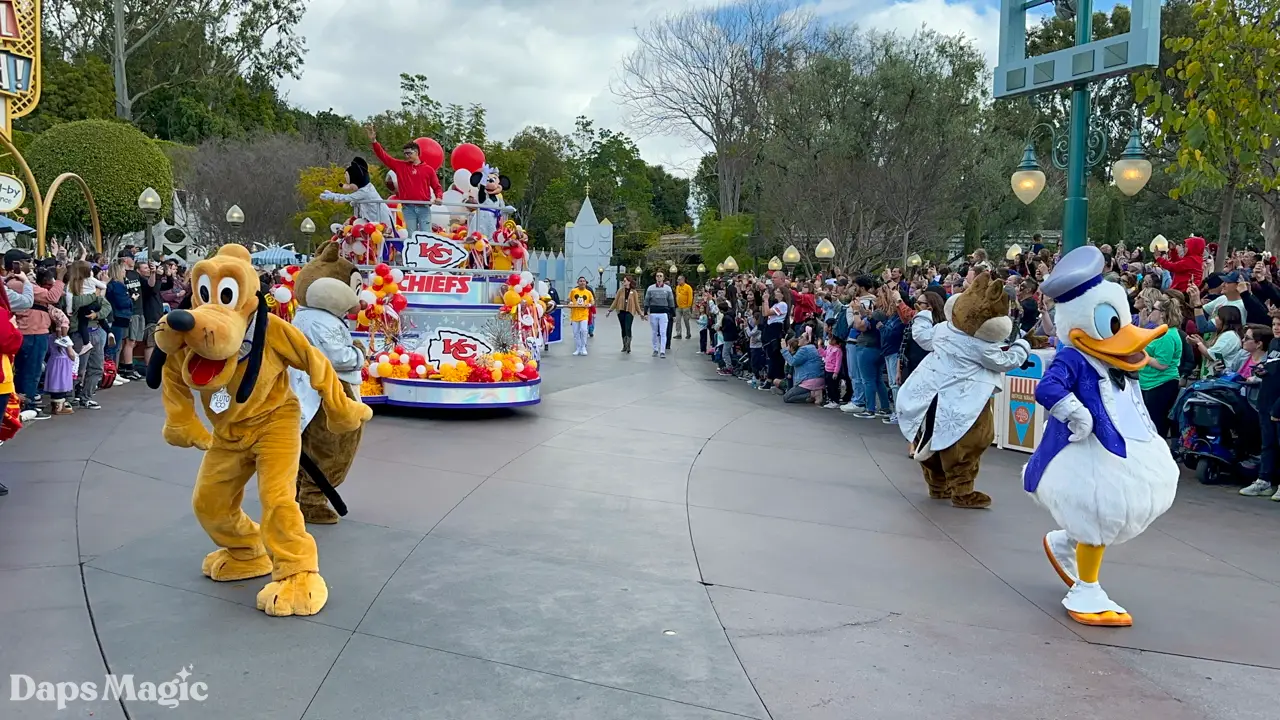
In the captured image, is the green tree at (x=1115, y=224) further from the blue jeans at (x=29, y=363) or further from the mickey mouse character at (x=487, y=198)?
the blue jeans at (x=29, y=363)

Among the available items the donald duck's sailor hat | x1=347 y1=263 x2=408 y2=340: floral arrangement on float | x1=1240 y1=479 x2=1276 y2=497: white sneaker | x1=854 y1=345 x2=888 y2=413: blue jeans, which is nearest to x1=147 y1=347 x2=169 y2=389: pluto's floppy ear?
the donald duck's sailor hat

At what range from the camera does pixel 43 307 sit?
404 inches

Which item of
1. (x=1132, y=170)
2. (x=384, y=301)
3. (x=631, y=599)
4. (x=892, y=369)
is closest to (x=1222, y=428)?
(x=1132, y=170)

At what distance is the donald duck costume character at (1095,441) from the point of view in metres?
5.02

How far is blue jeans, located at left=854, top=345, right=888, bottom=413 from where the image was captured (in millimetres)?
12367

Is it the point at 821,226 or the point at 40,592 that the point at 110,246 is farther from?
the point at 40,592

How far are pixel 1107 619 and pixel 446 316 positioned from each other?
27.3ft

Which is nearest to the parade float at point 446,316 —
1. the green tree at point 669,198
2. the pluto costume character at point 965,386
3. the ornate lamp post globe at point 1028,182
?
the pluto costume character at point 965,386

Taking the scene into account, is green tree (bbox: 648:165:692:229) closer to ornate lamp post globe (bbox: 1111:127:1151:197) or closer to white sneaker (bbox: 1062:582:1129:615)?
ornate lamp post globe (bbox: 1111:127:1151:197)

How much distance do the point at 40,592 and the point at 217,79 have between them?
49.6 metres

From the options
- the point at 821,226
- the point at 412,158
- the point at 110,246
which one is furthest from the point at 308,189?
the point at 412,158

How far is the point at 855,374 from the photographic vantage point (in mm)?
12812

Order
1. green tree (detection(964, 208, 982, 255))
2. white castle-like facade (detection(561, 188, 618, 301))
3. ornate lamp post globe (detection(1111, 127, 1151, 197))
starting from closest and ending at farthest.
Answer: ornate lamp post globe (detection(1111, 127, 1151, 197))
green tree (detection(964, 208, 982, 255))
white castle-like facade (detection(561, 188, 618, 301))

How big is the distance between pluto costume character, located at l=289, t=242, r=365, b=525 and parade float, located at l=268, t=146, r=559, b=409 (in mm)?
3861
